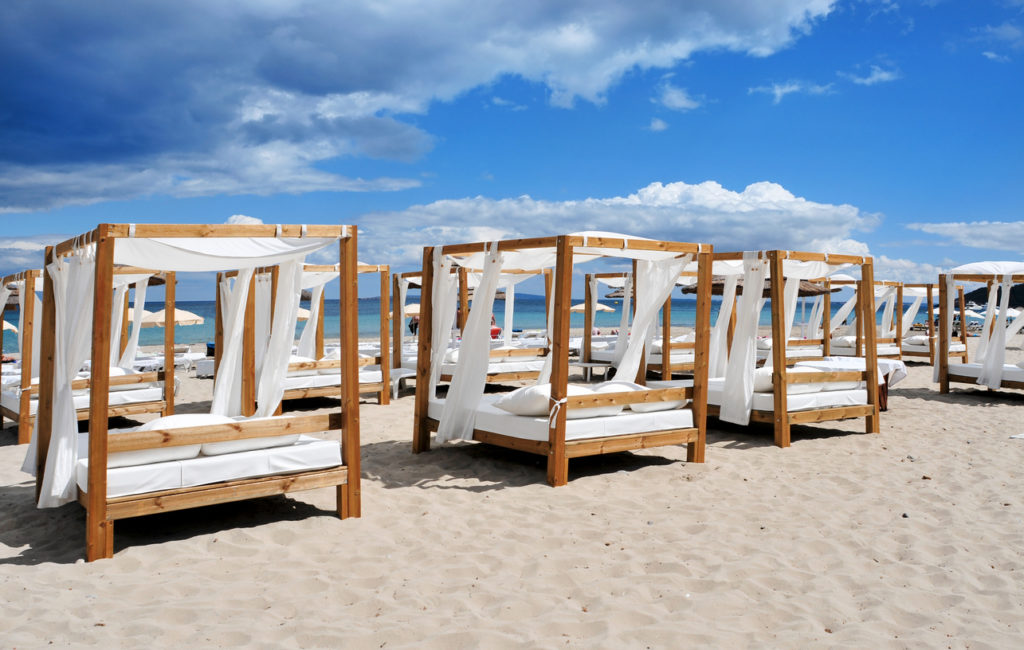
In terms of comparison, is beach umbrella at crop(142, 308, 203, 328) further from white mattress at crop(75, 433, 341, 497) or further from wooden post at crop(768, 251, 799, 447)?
wooden post at crop(768, 251, 799, 447)

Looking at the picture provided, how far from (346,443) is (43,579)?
192 cm

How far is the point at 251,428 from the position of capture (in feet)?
16.1

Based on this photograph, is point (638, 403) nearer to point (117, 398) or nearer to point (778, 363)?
point (778, 363)

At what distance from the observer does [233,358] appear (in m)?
6.77

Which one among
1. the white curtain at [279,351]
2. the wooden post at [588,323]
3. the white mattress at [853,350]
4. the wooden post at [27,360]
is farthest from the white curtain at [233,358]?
the white mattress at [853,350]

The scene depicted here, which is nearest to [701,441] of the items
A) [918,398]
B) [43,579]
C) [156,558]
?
[156,558]

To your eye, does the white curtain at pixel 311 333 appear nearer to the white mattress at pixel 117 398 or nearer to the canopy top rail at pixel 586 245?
the white mattress at pixel 117 398

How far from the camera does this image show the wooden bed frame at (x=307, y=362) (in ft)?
26.4

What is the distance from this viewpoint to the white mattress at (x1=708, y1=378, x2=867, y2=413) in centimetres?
799

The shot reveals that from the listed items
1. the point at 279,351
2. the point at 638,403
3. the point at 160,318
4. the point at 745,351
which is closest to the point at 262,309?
the point at 279,351

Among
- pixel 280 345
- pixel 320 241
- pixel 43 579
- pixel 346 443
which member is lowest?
pixel 43 579

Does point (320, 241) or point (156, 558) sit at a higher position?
point (320, 241)

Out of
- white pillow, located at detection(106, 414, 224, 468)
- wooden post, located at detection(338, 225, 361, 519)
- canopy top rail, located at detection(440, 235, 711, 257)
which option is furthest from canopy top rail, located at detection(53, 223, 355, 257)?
canopy top rail, located at detection(440, 235, 711, 257)

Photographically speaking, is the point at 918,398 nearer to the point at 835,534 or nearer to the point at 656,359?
the point at 656,359
